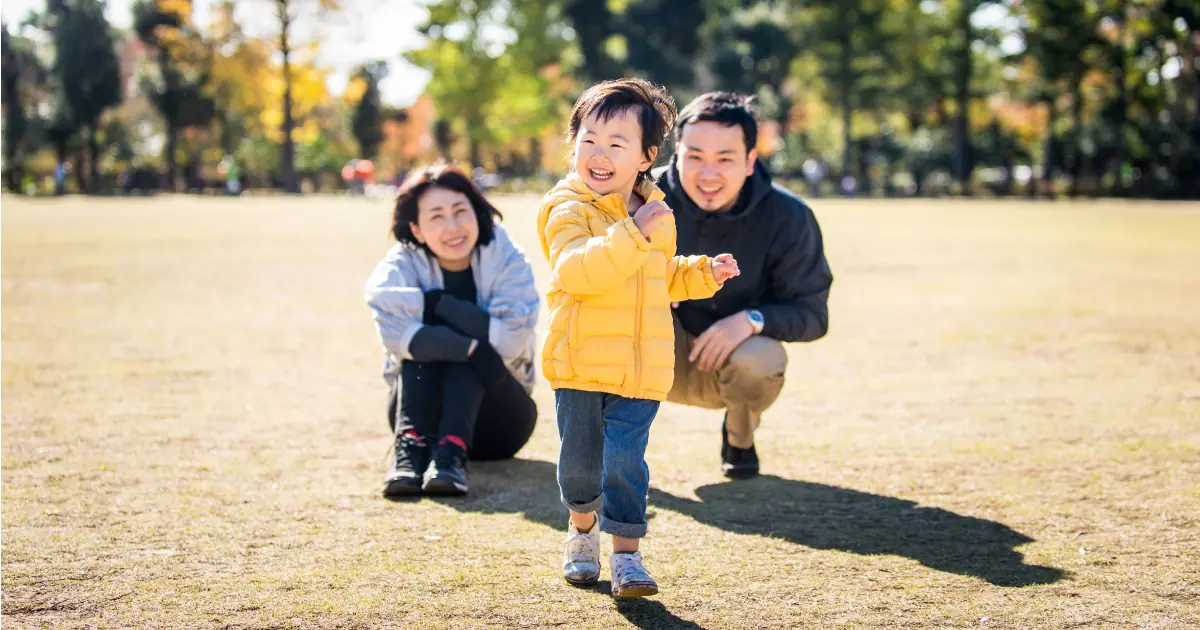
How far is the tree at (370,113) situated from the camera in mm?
72125

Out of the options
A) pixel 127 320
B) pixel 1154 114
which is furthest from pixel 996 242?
pixel 1154 114

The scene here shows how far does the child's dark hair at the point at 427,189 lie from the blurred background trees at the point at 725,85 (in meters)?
47.3

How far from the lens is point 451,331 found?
5.21 m

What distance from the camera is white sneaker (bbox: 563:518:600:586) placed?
3809mm

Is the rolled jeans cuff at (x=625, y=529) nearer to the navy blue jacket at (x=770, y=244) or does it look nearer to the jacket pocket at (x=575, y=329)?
the jacket pocket at (x=575, y=329)

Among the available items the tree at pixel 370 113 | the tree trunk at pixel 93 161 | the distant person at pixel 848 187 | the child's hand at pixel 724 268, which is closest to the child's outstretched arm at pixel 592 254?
the child's hand at pixel 724 268

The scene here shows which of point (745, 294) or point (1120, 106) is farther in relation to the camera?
point (1120, 106)

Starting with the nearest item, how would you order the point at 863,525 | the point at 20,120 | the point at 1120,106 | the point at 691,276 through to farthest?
the point at 691,276
the point at 863,525
the point at 1120,106
the point at 20,120

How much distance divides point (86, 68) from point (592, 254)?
2446 inches

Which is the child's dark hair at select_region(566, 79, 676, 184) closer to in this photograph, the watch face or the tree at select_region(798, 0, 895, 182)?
the watch face

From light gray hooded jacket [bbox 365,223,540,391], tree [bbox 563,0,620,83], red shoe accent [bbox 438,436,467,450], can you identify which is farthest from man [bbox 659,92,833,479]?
tree [bbox 563,0,620,83]

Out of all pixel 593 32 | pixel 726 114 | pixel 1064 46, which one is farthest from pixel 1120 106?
pixel 726 114

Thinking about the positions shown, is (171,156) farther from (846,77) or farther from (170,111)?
(846,77)

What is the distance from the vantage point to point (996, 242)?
72.0ft
